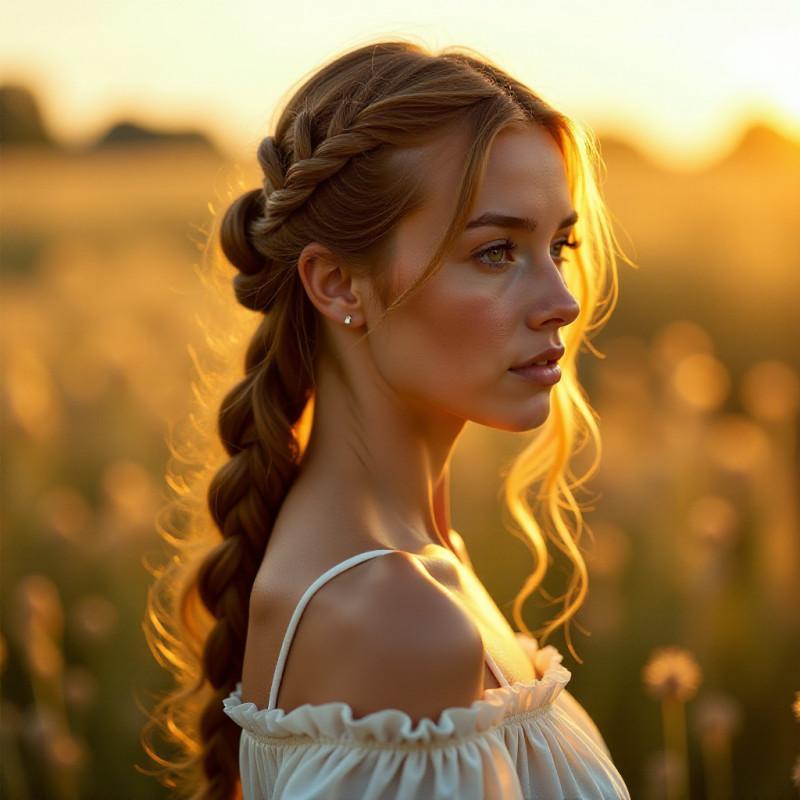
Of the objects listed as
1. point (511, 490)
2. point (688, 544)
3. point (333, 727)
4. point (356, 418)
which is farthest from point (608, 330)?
point (333, 727)

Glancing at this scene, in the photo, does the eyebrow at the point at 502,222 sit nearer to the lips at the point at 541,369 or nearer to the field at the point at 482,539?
the lips at the point at 541,369

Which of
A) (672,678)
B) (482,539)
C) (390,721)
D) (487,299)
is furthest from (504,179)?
(482,539)

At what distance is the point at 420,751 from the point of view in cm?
125

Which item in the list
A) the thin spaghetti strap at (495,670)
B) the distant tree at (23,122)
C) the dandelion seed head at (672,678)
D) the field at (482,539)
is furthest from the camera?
the distant tree at (23,122)

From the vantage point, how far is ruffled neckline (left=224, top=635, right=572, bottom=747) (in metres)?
1.23

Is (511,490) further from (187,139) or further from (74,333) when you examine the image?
(187,139)

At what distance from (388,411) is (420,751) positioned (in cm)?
54

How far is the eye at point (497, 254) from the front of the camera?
1.46 m

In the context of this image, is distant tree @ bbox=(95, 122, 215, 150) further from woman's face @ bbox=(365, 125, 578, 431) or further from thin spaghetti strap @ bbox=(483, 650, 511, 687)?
thin spaghetti strap @ bbox=(483, 650, 511, 687)

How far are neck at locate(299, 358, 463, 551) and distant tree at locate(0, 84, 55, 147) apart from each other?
3.78m

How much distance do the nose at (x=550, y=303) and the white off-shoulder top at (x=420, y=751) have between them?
1.46 ft

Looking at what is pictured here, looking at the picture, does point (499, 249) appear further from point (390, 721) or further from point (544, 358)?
point (390, 721)

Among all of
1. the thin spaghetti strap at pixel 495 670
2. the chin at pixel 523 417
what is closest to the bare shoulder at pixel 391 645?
the thin spaghetti strap at pixel 495 670

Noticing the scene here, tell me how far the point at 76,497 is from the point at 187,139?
5.07 meters
